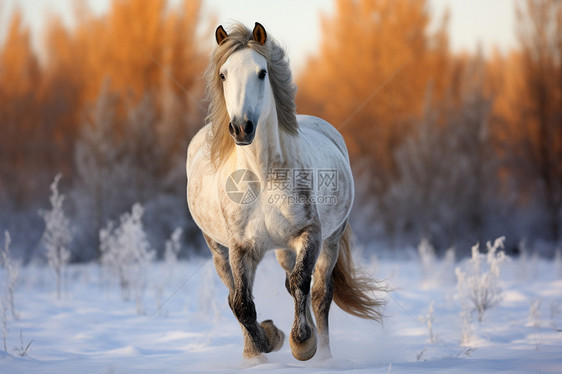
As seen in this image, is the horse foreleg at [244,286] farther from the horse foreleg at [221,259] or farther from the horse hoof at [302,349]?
the horse foreleg at [221,259]

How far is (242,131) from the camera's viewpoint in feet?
9.27

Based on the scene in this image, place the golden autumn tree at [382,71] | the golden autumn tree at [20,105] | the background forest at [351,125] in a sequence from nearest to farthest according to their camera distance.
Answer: the background forest at [351,125], the golden autumn tree at [20,105], the golden autumn tree at [382,71]

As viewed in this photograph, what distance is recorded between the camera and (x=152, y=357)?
410 cm

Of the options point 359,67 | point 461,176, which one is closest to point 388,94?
point 359,67

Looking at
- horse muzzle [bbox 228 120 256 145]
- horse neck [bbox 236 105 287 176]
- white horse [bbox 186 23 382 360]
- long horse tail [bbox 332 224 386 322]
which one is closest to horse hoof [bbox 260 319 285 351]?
white horse [bbox 186 23 382 360]

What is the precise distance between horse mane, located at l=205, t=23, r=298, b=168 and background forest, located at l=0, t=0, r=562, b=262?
391 centimetres

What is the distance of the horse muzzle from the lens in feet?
9.25

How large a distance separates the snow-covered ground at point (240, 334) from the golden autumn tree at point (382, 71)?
10985 mm

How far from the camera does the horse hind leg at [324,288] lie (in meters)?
3.79

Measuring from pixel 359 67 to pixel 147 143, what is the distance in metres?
9.38

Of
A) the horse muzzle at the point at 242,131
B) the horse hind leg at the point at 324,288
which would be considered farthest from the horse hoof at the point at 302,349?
the horse muzzle at the point at 242,131

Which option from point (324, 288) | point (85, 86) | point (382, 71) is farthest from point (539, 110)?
point (85, 86)

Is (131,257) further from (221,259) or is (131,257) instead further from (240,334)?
(221,259)

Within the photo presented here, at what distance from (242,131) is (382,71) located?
678 inches
